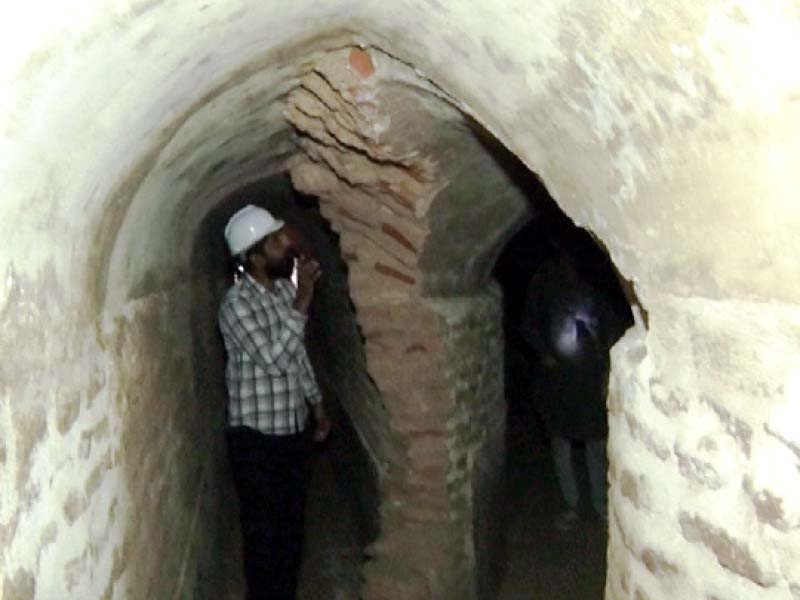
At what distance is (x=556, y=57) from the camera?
55.3 inches

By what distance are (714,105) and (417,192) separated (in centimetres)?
167

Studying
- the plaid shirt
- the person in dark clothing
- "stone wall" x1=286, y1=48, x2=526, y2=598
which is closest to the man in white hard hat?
the plaid shirt

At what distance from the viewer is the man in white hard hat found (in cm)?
339

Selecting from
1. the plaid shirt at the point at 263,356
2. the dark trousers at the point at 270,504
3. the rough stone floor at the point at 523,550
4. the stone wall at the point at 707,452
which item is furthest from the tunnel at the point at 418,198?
the rough stone floor at the point at 523,550

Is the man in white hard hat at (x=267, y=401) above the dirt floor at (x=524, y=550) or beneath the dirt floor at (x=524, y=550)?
above

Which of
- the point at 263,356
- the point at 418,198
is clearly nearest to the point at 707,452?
the point at 418,198

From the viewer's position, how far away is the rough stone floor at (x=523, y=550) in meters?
3.89

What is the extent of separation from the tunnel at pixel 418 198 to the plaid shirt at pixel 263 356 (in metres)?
0.37

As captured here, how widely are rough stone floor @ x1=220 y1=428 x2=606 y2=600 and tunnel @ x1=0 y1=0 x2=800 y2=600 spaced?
124cm

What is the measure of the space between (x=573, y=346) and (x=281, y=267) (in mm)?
1464

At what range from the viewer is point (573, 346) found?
13.8 ft

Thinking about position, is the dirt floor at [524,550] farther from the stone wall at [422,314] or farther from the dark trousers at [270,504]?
the dark trousers at [270,504]

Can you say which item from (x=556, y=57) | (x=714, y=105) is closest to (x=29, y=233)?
(x=556, y=57)

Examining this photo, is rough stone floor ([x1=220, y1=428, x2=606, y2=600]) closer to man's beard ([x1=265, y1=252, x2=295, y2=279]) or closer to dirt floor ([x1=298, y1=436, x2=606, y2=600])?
dirt floor ([x1=298, y1=436, x2=606, y2=600])
